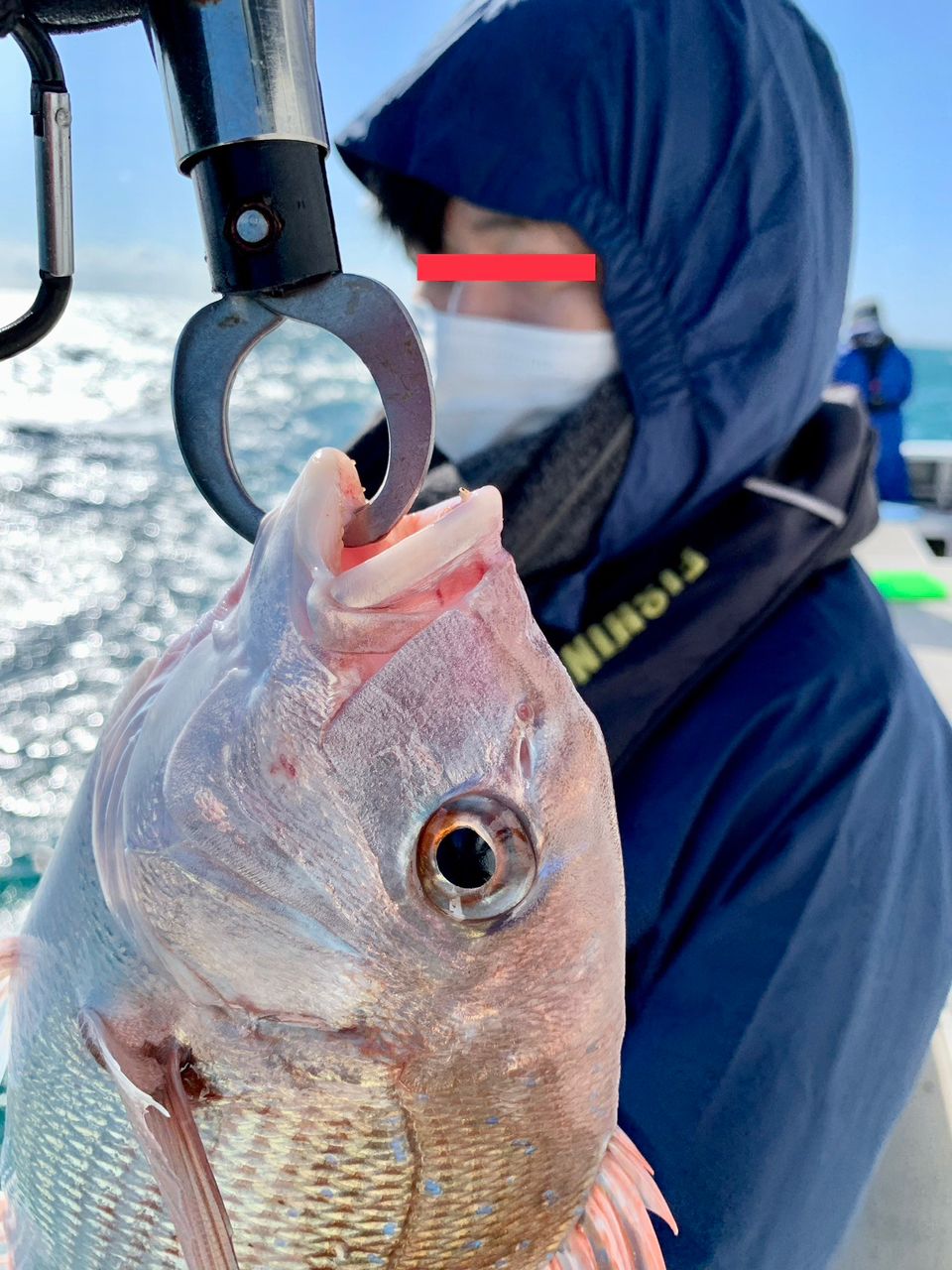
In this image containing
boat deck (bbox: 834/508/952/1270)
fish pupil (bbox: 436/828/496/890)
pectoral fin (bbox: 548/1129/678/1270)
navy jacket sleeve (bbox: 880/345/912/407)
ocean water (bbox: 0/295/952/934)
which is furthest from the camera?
navy jacket sleeve (bbox: 880/345/912/407)

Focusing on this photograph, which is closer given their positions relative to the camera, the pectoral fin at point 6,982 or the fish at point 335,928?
the fish at point 335,928

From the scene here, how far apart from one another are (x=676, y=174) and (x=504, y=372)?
0.37 metres

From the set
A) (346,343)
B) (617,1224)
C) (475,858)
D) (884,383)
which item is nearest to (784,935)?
Result: (617,1224)

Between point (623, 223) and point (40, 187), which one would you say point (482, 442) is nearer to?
point (623, 223)

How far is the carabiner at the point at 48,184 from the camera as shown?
23.1 inches

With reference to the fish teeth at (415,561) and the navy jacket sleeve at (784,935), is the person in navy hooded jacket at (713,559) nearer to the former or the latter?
the navy jacket sleeve at (784,935)

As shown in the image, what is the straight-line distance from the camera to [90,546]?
10133 millimetres

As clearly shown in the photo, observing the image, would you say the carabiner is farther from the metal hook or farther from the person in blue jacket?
the person in blue jacket

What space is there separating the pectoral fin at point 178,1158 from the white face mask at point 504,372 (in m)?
1.09

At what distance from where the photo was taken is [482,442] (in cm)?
158

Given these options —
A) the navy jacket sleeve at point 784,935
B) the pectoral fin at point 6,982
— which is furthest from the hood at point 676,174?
the pectoral fin at point 6,982

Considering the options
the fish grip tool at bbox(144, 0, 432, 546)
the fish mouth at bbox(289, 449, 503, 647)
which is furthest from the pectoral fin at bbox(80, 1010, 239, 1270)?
the fish grip tool at bbox(144, 0, 432, 546)

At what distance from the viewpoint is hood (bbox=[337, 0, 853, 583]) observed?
123 cm

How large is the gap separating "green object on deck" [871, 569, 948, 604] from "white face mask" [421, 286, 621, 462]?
3.42 m
